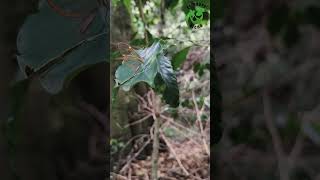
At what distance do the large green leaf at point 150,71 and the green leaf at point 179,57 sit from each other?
0.09 ft

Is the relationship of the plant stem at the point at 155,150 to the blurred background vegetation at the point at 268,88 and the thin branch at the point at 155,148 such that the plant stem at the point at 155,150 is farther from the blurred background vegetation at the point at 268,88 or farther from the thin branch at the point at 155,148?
the blurred background vegetation at the point at 268,88

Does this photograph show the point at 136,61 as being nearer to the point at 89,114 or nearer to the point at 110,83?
the point at 110,83

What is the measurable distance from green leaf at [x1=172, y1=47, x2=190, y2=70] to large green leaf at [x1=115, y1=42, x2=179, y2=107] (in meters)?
0.03

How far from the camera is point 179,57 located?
1.17 metres

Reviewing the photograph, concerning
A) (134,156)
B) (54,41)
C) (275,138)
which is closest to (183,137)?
(134,156)

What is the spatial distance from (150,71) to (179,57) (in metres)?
0.09

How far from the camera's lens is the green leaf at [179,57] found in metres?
1.16

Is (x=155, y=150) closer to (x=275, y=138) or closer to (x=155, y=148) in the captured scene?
(x=155, y=148)

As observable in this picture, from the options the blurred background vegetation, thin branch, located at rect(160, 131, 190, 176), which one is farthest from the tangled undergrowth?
the blurred background vegetation

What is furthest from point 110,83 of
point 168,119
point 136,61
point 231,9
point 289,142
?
point 289,142

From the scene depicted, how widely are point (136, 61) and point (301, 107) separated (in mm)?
429

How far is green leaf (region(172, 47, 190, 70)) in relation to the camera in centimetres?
116

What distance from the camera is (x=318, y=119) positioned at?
3.21 ft

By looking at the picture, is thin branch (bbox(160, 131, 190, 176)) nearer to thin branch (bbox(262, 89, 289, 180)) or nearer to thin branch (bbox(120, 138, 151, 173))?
thin branch (bbox(120, 138, 151, 173))
